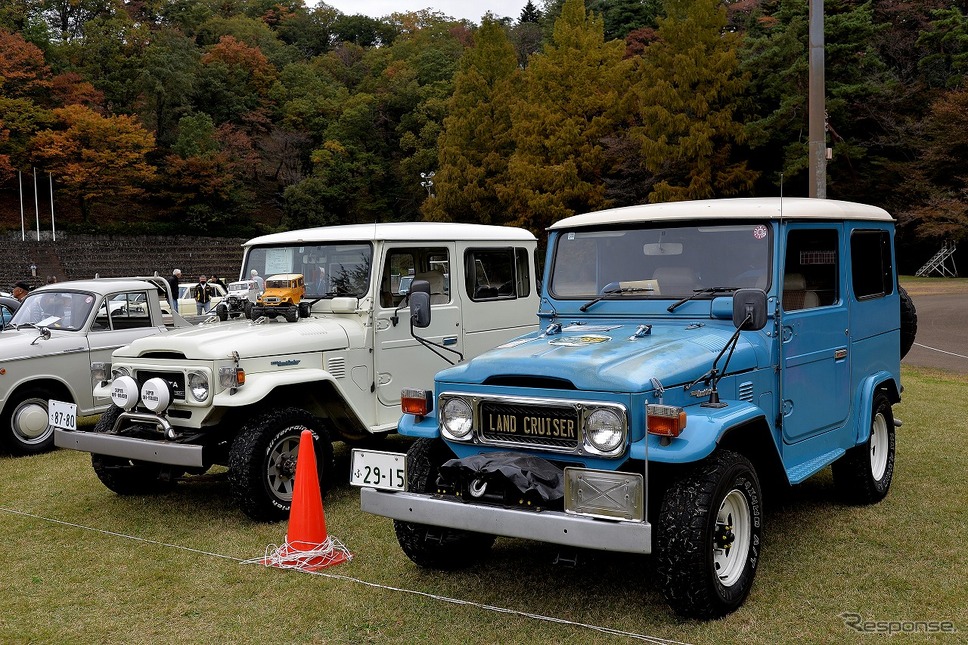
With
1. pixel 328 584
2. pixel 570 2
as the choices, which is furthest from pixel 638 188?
pixel 328 584

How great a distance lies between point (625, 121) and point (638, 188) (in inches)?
153

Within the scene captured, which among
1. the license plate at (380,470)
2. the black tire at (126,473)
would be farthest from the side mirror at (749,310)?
the black tire at (126,473)

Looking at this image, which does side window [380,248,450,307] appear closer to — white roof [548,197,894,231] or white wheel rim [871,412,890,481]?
white roof [548,197,894,231]

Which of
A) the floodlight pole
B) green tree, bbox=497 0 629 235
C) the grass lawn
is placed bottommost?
the grass lawn

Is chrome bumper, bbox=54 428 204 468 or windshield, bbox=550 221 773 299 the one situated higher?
windshield, bbox=550 221 773 299

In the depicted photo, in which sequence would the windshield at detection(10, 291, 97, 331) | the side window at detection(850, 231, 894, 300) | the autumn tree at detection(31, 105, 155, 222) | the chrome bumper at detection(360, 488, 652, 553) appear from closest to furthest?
the chrome bumper at detection(360, 488, 652, 553) < the side window at detection(850, 231, 894, 300) < the windshield at detection(10, 291, 97, 331) < the autumn tree at detection(31, 105, 155, 222)

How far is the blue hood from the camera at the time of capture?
175 inches

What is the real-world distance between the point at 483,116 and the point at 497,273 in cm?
3450

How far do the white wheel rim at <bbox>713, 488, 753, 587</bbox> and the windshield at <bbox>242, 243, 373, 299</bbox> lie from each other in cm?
400

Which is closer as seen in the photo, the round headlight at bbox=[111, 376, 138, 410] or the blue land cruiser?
the blue land cruiser

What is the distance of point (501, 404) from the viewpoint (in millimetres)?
4711

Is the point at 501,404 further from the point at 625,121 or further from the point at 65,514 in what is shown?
the point at 625,121

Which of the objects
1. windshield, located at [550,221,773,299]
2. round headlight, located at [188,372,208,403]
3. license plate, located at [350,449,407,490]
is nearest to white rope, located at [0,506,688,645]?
license plate, located at [350,449,407,490]

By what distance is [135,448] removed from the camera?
6406mm
